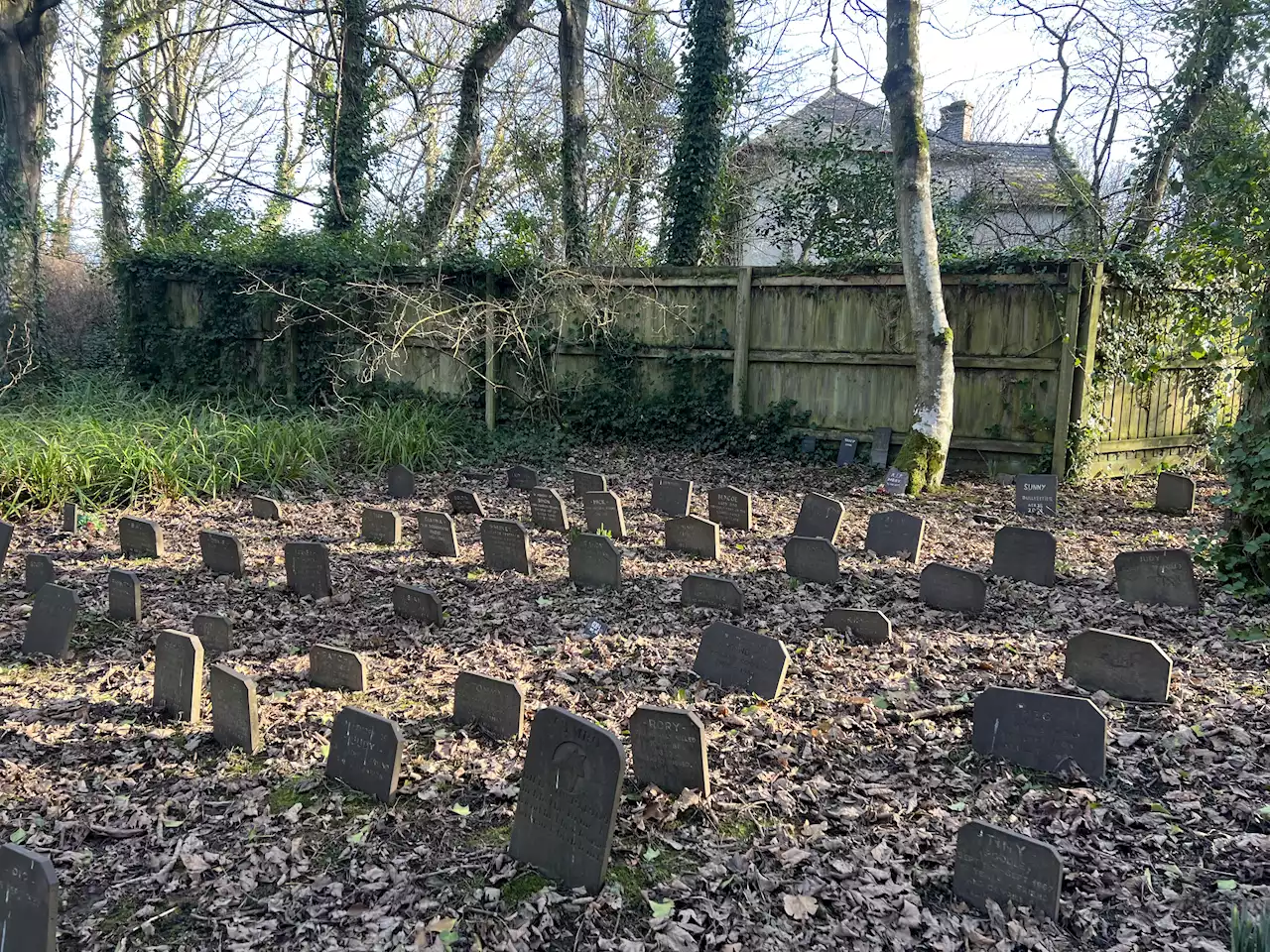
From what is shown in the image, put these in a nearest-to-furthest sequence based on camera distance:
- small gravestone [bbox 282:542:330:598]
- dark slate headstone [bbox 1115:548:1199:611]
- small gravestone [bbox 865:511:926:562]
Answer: dark slate headstone [bbox 1115:548:1199:611] → small gravestone [bbox 282:542:330:598] → small gravestone [bbox 865:511:926:562]

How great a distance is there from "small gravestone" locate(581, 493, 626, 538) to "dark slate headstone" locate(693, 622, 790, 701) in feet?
9.90

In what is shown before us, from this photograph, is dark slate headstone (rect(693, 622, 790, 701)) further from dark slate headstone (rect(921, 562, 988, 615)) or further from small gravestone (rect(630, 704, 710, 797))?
dark slate headstone (rect(921, 562, 988, 615))

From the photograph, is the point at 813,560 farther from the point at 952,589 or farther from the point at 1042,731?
the point at 1042,731

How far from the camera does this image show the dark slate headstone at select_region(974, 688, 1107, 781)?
3.59 metres

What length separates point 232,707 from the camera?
3.98 metres

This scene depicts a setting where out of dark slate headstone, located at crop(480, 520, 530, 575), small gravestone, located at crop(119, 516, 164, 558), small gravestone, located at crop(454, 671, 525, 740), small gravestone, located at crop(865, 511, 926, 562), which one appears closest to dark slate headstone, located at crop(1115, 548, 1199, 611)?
small gravestone, located at crop(865, 511, 926, 562)

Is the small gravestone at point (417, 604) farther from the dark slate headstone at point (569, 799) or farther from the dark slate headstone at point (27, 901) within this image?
the dark slate headstone at point (27, 901)

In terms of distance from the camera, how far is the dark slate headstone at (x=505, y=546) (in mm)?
6715

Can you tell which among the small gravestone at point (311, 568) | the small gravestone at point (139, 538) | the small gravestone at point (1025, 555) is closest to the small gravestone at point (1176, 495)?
the small gravestone at point (1025, 555)

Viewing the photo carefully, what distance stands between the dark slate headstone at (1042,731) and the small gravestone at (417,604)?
3231 millimetres

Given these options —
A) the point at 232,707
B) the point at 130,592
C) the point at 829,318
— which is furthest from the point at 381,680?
the point at 829,318

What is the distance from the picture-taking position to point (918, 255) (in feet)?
30.2

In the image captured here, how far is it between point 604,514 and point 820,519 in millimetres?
1813

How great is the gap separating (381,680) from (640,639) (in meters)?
1.48
